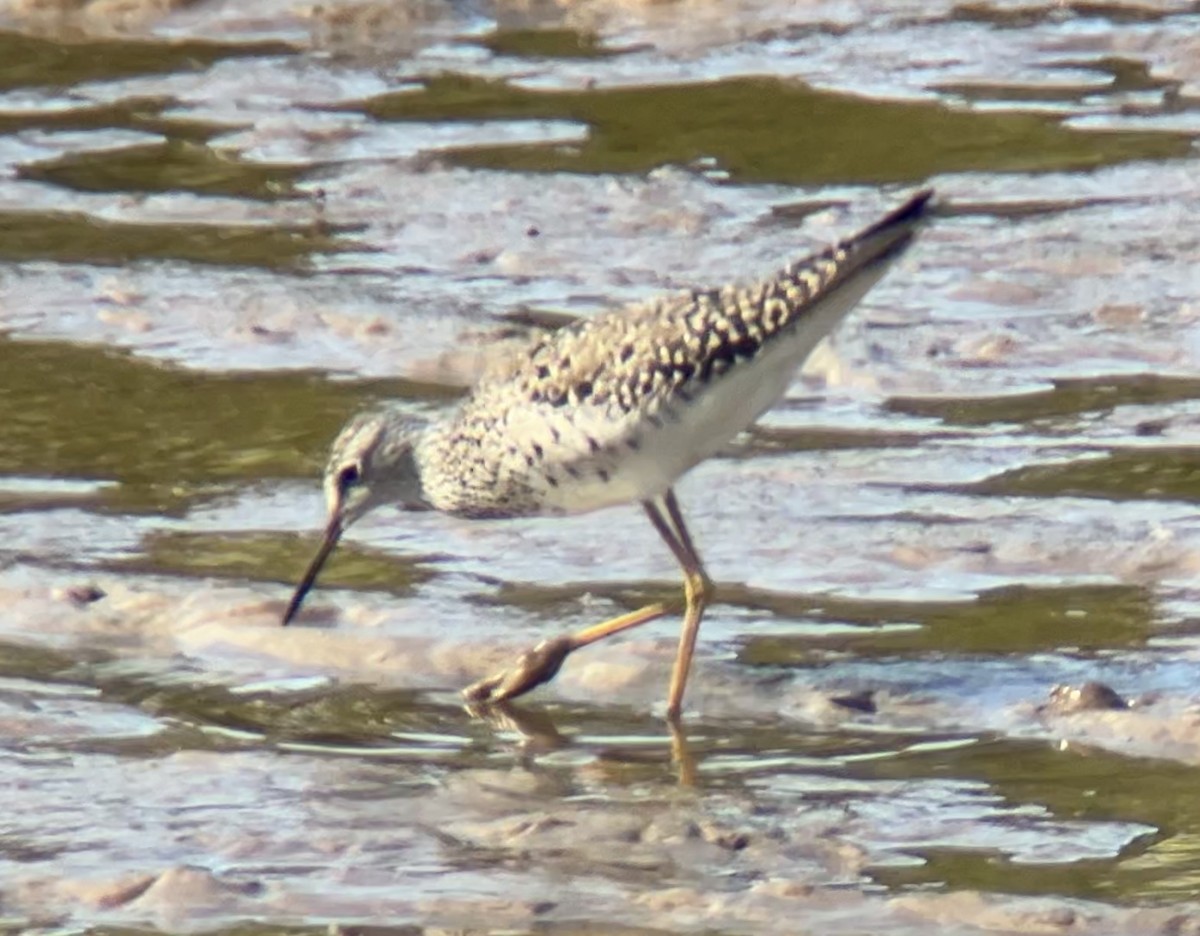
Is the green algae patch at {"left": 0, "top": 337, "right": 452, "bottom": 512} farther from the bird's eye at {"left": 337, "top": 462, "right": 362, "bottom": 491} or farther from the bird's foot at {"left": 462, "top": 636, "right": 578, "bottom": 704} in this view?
the bird's foot at {"left": 462, "top": 636, "right": 578, "bottom": 704}

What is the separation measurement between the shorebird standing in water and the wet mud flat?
0.68ft

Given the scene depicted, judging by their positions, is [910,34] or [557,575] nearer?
[557,575]

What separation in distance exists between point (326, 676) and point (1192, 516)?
7.32ft

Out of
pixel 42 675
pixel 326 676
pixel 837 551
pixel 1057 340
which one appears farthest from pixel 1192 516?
pixel 42 675

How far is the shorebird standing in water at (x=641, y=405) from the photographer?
6.51 metres

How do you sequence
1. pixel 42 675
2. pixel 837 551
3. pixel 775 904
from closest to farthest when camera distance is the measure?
pixel 775 904 → pixel 42 675 → pixel 837 551

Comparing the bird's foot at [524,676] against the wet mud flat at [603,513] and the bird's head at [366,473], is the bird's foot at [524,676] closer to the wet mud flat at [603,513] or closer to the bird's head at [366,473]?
the wet mud flat at [603,513]

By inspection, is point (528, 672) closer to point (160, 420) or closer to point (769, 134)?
point (160, 420)

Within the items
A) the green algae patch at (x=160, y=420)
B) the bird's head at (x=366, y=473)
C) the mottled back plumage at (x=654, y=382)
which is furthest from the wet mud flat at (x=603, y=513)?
the mottled back plumage at (x=654, y=382)

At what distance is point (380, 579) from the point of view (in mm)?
7152

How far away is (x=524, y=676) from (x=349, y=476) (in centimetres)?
98

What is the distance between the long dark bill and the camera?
22.1ft

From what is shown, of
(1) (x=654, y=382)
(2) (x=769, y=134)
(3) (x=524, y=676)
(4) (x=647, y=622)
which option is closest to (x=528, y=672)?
(3) (x=524, y=676)

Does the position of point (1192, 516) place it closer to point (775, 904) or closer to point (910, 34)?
point (775, 904)
